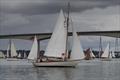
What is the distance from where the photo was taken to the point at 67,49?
66.8m

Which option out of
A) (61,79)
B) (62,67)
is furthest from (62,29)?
(61,79)

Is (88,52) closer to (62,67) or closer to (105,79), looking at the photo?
(62,67)

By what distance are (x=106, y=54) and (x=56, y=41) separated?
6064 centimetres

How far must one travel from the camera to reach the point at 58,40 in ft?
218

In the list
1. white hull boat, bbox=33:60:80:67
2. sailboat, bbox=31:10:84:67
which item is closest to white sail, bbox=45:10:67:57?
sailboat, bbox=31:10:84:67

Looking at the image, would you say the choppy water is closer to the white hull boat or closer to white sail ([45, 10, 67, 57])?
the white hull boat

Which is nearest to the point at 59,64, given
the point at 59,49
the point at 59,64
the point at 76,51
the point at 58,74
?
the point at 59,64

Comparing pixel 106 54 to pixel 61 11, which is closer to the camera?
pixel 61 11

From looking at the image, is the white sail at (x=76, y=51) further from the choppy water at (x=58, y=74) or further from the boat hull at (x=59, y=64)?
the choppy water at (x=58, y=74)

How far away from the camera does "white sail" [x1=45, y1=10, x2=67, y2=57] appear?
216 feet

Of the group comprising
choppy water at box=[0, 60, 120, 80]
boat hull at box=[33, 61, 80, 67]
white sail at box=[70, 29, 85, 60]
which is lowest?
choppy water at box=[0, 60, 120, 80]

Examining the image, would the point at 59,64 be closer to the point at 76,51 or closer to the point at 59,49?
A: the point at 59,49

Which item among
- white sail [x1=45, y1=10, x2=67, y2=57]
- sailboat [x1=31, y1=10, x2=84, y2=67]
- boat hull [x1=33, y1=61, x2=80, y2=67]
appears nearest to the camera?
boat hull [x1=33, y1=61, x2=80, y2=67]

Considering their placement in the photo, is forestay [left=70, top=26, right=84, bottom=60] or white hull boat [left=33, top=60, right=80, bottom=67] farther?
white hull boat [left=33, top=60, right=80, bottom=67]
